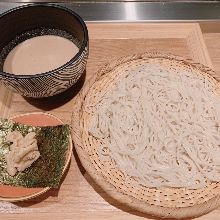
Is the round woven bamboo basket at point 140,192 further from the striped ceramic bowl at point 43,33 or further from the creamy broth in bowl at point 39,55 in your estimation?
the creamy broth in bowl at point 39,55

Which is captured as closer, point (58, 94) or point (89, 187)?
point (89, 187)

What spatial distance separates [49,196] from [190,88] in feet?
2.87

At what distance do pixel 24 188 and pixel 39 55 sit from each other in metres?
0.70

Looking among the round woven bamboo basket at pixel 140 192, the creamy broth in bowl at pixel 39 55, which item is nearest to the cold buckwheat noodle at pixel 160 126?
the round woven bamboo basket at pixel 140 192

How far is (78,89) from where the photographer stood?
1894mm

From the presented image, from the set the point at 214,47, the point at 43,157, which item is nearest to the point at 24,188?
the point at 43,157

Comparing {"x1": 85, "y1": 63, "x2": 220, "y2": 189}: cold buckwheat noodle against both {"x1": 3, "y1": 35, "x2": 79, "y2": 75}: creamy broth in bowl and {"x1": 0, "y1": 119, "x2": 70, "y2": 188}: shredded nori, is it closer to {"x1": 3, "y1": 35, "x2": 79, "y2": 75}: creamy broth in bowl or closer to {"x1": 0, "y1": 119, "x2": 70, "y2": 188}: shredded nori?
{"x1": 0, "y1": 119, "x2": 70, "y2": 188}: shredded nori

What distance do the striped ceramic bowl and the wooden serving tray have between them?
15cm

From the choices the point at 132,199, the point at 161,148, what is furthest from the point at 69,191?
the point at 161,148

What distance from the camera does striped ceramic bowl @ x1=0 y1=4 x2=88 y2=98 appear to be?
1575mm

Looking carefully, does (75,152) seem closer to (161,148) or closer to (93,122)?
(93,122)

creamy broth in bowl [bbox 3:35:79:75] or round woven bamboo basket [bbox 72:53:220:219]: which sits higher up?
creamy broth in bowl [bbox 3:35:79:75]

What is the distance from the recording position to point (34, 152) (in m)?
1.53

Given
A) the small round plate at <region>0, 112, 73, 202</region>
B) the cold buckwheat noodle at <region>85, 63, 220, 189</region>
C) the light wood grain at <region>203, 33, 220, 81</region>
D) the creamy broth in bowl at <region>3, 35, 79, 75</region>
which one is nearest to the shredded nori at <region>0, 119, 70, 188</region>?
the small round plate at <region>0, 112, 73, 202</region>
